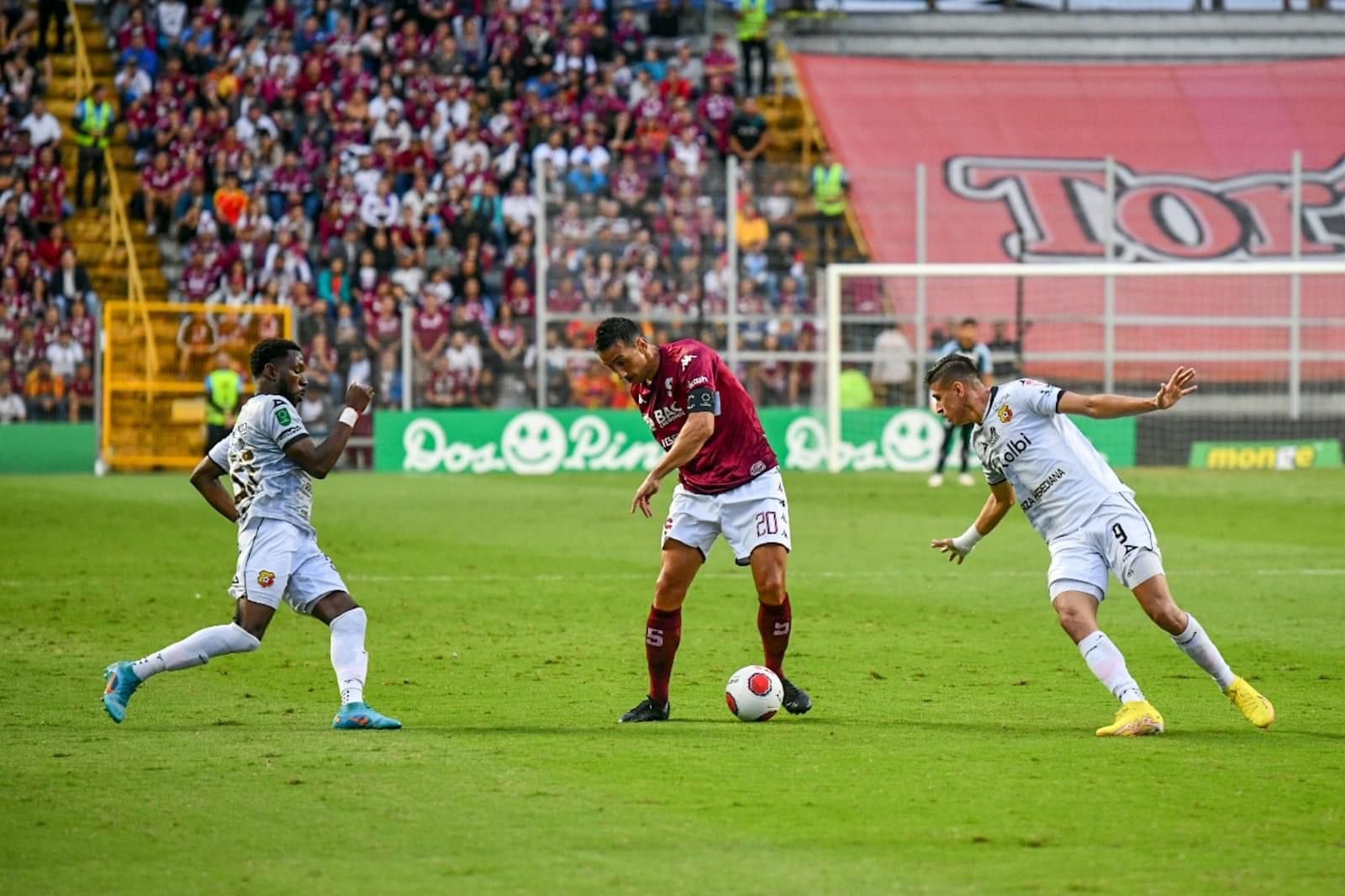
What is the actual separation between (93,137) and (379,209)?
4962 mm

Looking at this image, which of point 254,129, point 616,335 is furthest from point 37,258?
point 616,335

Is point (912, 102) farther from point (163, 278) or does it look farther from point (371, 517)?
point (371, 517)

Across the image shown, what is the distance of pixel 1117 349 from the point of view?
99.3ft

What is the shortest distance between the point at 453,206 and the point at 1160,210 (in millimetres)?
12192

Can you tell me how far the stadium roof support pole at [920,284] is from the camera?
29.5 metres

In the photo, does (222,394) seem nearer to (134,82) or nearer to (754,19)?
(134,82)

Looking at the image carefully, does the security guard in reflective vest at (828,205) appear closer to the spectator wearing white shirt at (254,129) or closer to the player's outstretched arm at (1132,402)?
the spectator wearing white shirt at (254,129)

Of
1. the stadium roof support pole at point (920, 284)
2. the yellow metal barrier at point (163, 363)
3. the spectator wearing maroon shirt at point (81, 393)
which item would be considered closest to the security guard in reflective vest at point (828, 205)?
the stadium roof support pole at point (920, 284)

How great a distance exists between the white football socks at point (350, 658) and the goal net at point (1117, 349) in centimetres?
2003

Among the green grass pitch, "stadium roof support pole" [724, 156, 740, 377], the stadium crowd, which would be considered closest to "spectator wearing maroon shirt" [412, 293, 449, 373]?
the stadium crowd

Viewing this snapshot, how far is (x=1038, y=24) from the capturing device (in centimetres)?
3725

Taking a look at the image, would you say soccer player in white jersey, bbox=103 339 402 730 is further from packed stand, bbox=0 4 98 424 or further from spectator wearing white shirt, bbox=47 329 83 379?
spectator wearing white shirt, bbox=47 329 83 379

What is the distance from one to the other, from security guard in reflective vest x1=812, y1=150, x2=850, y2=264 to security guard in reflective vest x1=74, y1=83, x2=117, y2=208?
37.7 feet

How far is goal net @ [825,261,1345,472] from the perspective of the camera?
29297 millimetres
